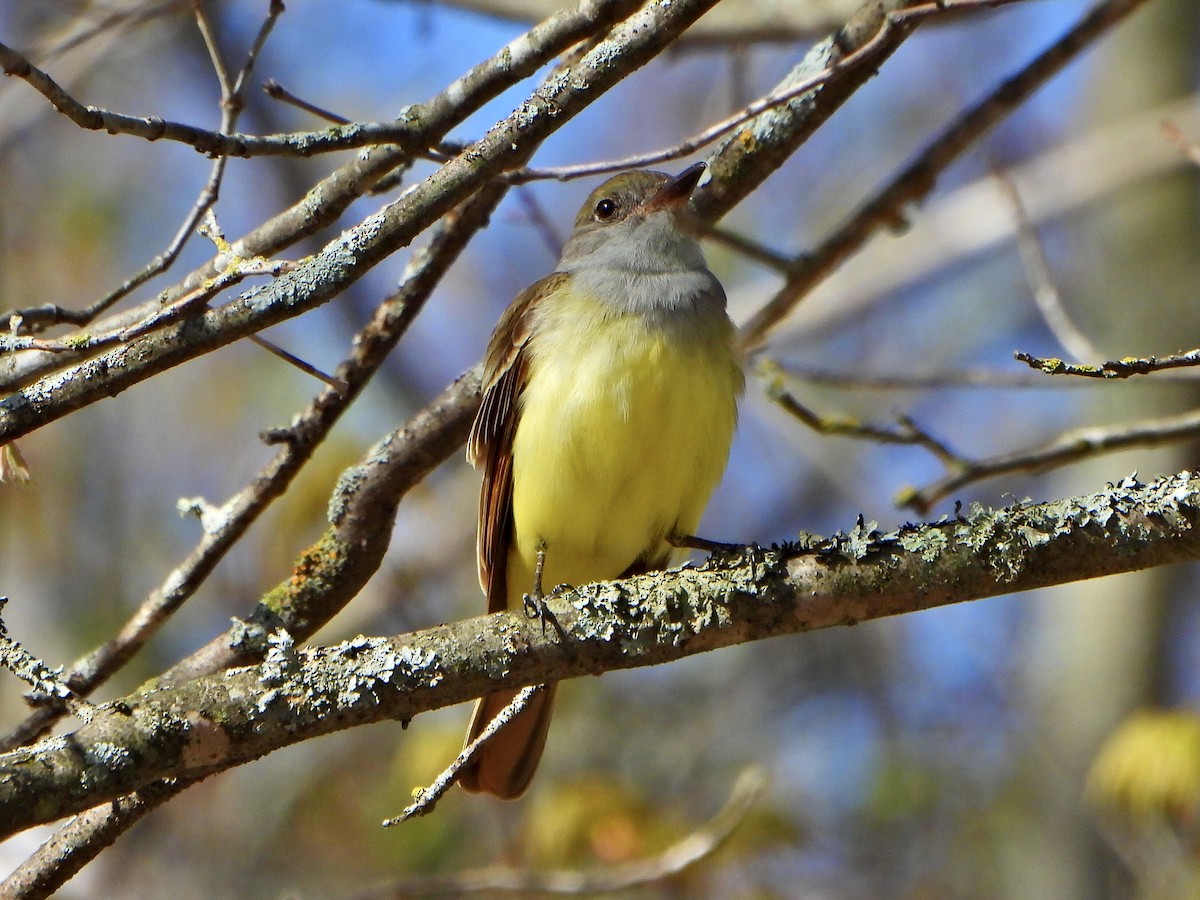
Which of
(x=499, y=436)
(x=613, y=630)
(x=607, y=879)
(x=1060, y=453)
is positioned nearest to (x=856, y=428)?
(x=1060, y=453)

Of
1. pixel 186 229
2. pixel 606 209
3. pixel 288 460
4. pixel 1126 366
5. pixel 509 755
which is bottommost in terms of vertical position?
pixel 1126 366

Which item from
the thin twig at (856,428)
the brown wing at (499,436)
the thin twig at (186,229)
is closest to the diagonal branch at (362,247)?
the thin twig at (186,229)

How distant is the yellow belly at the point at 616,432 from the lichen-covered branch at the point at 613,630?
102cm

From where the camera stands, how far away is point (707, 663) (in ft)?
39.0

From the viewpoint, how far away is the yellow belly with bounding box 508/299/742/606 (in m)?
4.16

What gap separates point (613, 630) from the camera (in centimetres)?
301

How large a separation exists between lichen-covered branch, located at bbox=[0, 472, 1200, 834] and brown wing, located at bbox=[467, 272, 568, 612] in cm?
138

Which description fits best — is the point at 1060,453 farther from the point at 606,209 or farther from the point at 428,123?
the point at 428,123

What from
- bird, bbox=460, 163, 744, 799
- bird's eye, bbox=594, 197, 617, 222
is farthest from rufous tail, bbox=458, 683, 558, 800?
bird's eye, bbox=594, 197, 617, 222

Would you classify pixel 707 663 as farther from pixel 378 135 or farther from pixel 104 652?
pixel 378 135

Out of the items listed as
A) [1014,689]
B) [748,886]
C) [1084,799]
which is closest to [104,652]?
[748,886]

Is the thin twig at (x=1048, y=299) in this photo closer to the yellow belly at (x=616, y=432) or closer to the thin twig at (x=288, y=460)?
the yellow belly at (x=616, y=432)

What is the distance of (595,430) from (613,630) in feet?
4.04

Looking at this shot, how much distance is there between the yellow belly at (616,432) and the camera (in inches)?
164
